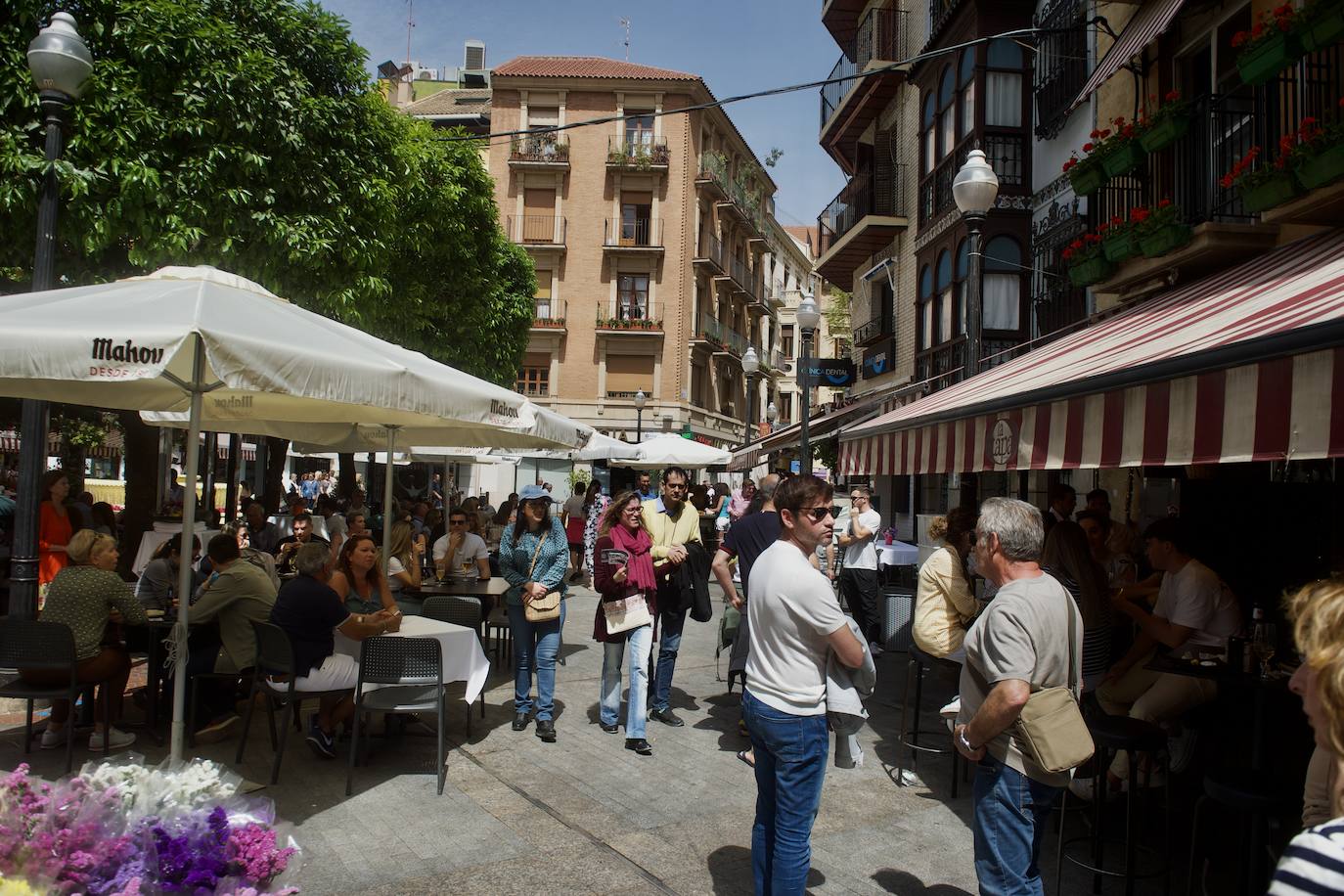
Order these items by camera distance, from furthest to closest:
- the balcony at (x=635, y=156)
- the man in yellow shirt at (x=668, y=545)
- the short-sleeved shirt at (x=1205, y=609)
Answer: the balcony at (x=635, y=156) → the man in yellow shirt at (x=668, y=545) → the short-sleeved shirt at (x=1205, y=609)

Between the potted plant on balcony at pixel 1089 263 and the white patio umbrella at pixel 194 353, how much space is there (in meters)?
6.36

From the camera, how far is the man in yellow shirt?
7199mm

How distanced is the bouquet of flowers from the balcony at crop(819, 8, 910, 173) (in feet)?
60.4

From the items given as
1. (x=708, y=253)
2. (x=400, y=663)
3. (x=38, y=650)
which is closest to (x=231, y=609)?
(x=38, y=650)

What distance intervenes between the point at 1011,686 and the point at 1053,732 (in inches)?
8.5

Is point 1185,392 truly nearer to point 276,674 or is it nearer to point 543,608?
point 543,608

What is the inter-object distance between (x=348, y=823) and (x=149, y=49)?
26.7 feet

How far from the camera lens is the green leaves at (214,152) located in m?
9.00

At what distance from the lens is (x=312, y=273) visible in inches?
431

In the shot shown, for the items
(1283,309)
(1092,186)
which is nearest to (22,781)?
(1283,309)

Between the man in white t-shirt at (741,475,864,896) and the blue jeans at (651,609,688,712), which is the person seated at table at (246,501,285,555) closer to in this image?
the blue jeans at (651,609,688,712)

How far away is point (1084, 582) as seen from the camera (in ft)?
19.1

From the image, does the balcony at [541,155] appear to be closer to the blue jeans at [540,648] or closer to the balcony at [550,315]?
the balcony at [550,315]

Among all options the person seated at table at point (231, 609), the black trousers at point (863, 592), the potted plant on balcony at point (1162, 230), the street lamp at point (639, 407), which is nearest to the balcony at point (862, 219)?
the street lamp at point (639, 407)
